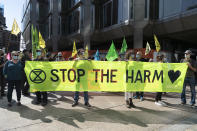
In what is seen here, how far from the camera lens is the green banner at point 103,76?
17.5ft

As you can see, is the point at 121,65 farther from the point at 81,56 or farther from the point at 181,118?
the point at 181,118

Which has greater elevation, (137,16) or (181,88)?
(137,16)

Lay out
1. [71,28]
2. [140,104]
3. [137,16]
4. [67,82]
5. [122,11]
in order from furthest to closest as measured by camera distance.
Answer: [71,28] → [122,11] → [137,16] → [140,104] → [67,82]

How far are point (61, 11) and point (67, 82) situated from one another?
78.4 feet

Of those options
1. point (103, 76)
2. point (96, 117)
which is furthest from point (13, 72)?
point (96, 117)

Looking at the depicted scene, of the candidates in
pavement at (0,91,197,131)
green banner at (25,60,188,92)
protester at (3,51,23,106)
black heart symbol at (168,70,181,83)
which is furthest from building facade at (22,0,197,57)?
protester at (3,51,23,106)

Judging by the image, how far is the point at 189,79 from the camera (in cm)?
565

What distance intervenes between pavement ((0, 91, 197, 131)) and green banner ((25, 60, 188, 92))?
1.99 feet

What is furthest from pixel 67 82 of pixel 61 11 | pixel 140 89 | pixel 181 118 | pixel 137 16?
pixel 61 11

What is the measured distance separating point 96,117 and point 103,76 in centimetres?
139

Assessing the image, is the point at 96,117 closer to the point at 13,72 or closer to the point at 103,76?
the point at 103,76

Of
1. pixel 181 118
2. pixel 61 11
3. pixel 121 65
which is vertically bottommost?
pixel 181 118

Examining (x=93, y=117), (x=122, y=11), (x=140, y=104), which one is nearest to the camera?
(x=93, y=117)

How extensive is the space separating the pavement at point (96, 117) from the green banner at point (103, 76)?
1.99 ft
